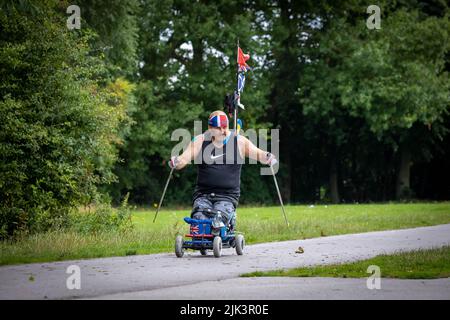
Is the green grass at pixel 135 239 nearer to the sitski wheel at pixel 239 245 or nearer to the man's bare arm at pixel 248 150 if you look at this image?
the sitski wheel at pixel 239 245

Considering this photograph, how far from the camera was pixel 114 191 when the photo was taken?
41094 mm

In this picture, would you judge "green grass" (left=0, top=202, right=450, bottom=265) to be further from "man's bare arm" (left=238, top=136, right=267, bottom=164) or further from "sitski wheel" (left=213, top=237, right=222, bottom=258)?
"man's bare arm" (left=238, top=136, right=267, bottom=164)

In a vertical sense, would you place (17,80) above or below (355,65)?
below

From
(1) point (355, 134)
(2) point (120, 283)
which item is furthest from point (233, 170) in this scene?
(1) point (355, 134)

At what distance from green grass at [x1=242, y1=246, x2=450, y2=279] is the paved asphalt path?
13.7 inches

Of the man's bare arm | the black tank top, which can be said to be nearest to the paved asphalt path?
the black tank top

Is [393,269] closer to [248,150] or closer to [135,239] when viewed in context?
[248,150]

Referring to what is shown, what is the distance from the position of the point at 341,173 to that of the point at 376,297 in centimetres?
4526

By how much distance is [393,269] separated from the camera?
10.7 m

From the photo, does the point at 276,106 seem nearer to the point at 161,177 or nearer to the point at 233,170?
the point at 161,177

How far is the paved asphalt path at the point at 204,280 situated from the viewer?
8.66 metres

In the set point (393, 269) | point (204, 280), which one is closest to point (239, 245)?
point (393, 269)

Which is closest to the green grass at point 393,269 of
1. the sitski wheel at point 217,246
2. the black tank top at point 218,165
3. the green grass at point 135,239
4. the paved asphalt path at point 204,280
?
the paved asphalt path at point 204,280
